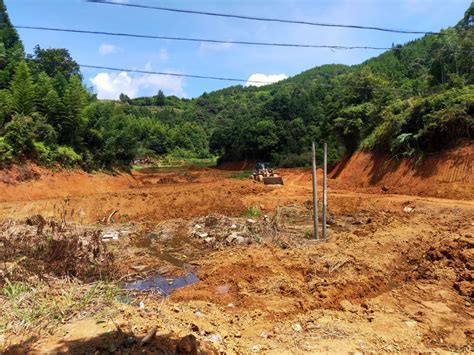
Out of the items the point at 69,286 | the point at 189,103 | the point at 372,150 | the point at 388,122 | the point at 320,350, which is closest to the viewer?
the point at 320,350

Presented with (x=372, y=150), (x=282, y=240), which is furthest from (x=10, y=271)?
(x=372, y=150)

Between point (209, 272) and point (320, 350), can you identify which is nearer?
point (320, 350)

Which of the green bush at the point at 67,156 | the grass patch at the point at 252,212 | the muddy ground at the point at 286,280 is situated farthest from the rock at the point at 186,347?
the green bush at the point at 67,156

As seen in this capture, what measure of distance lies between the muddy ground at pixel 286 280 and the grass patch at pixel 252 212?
0.78ft

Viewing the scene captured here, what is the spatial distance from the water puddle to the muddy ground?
0.21 m

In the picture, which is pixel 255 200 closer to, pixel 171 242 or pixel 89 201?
pixel 171 242

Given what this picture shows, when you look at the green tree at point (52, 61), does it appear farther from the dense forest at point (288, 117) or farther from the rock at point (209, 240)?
the rock at point (209, 240)

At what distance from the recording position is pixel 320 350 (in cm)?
461

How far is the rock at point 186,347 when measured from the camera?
Result: 395 cm

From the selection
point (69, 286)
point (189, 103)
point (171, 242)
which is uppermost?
point (189, 103)

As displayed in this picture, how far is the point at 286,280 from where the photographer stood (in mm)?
7164

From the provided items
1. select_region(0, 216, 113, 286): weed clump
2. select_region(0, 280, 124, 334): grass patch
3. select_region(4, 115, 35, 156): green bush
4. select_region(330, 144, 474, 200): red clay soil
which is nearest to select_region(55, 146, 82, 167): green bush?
select_region(4, 115, 35, 156): green bush

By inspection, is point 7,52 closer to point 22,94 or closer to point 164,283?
point 22,94

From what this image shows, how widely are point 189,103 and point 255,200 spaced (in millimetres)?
145786
